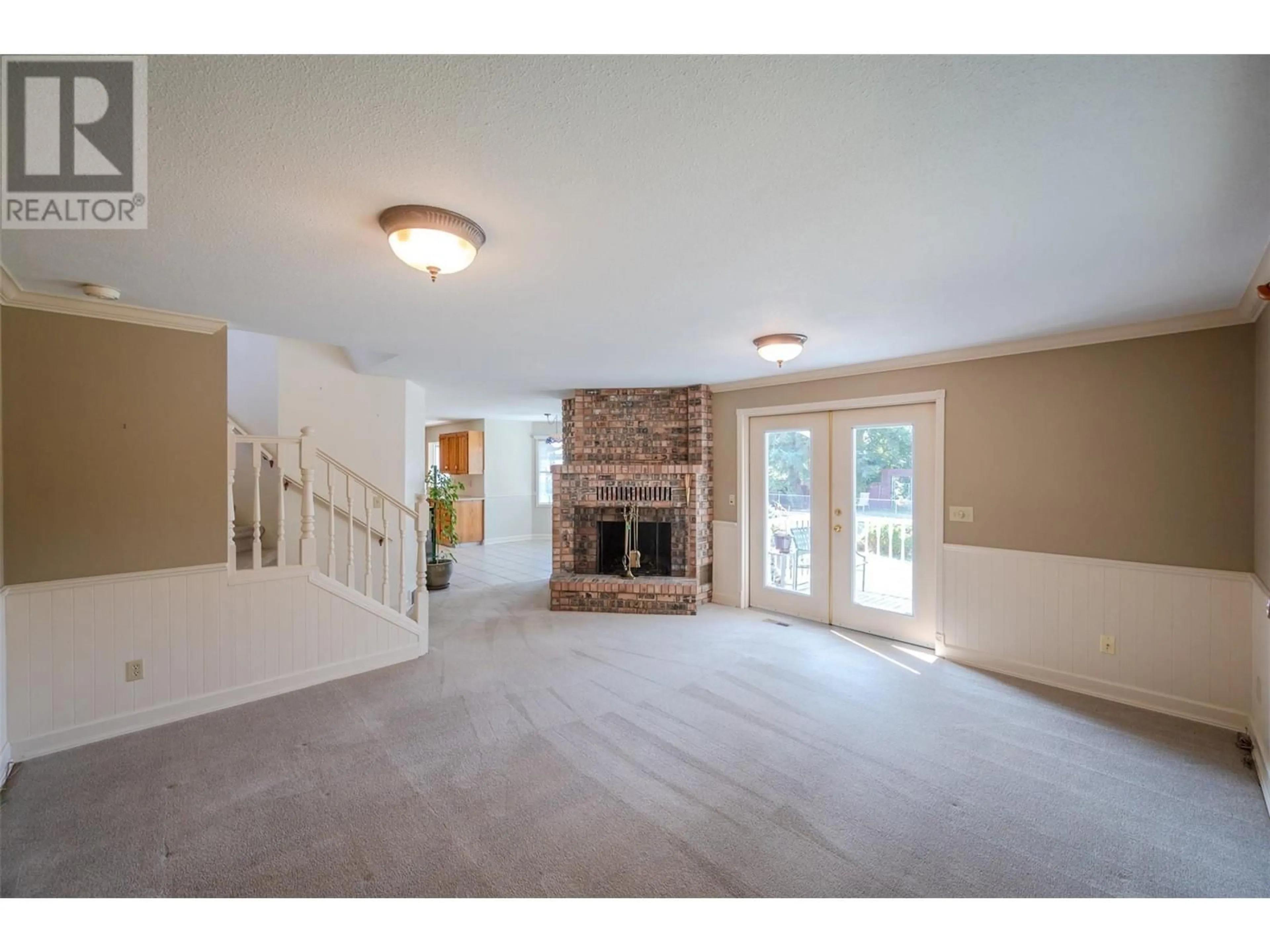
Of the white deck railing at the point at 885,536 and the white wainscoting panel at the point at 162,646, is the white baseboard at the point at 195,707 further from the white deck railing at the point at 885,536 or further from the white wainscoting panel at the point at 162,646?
the white deck railing at the point at 885,536

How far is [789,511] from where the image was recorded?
507cm

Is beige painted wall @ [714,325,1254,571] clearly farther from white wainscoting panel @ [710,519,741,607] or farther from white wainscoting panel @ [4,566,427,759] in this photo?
white wainscoting panel @ [4,566,427,759]

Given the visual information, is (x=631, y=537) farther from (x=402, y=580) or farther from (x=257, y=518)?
(x=257, y=518)

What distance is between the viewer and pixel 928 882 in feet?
5.73

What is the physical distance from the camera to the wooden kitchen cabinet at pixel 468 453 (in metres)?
9.52

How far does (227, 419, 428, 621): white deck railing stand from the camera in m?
3.29

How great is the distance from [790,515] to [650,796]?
11.0 ft

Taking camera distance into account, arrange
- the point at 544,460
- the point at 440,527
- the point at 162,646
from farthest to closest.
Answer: the point at 544,460, the point at 440,527, the point at 162,646

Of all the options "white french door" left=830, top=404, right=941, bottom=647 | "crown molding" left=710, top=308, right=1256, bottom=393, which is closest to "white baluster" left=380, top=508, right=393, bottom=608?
"crown molding" left=710, top=308, right=1256, bottom=393

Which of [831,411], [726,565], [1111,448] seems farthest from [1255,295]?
[726,565]

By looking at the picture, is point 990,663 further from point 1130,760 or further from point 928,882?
point 928,882

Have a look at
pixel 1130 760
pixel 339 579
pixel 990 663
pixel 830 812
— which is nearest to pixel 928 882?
pixel 830 812

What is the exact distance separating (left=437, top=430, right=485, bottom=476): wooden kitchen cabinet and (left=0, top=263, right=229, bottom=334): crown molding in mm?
6483
